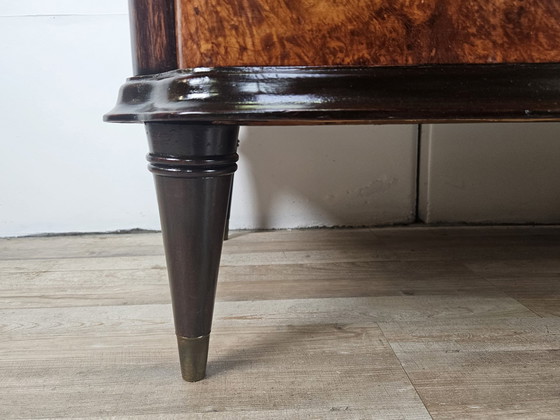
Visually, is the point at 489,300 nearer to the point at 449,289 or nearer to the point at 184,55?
the point at 449,289

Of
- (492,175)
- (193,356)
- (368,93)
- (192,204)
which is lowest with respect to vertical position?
(492,175)

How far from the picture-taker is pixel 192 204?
0.56m

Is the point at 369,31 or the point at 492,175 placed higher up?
the point at 369,31

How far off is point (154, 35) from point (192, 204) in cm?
18

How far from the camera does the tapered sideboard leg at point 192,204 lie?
1.81ft

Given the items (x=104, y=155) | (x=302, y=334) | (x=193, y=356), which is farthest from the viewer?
(x=104, y=155)

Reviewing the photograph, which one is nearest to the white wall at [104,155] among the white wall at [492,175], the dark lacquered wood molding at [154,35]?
the white wall at [492,175]

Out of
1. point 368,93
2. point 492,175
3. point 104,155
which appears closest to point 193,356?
point 368,93

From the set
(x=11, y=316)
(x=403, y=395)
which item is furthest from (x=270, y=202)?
(x=403, y=395)

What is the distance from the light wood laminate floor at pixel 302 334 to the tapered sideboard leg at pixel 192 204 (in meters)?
0.09

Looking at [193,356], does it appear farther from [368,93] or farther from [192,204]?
[368,93]

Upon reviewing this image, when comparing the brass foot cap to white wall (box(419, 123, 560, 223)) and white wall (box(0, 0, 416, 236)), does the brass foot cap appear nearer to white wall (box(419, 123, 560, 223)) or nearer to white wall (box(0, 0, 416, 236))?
white wall (box(0, 0, 416, 236))

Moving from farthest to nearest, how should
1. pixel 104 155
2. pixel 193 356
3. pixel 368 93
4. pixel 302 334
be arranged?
1. pixel 104 155
2. pixel 302 334
3. pixel 193 356
4. pixel 368 93

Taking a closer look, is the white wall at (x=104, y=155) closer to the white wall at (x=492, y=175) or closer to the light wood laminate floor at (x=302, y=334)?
the white wall at (x=492, y=175)
